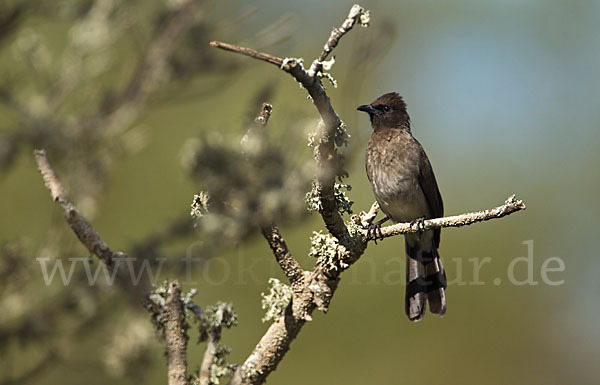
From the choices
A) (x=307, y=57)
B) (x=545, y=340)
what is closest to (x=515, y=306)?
(x=545, y=340)

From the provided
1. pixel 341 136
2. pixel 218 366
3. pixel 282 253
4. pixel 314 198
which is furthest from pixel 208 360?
pixel 341 136

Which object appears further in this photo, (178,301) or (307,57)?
(307,57)

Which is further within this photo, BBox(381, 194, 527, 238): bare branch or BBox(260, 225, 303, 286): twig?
BBox(260, 225, 303, 286): twig

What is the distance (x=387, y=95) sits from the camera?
4.93 m

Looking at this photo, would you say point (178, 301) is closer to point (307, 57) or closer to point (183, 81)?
point (183, 81)

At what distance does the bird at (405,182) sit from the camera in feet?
15.4

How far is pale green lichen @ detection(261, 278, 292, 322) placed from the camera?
243 cm

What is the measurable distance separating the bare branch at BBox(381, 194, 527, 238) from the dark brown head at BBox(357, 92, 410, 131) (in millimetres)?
2362

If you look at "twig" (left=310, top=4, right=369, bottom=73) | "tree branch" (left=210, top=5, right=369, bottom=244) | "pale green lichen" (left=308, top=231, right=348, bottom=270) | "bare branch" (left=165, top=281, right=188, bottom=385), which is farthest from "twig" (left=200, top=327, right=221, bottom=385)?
"twig" (left=310, top=4, right=369, bottom=73)

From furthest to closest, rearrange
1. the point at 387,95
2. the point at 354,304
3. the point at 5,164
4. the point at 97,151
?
1. the point at 354,304
2. the point at 387,95
3. the point at 97,151
4. the point at 5,164

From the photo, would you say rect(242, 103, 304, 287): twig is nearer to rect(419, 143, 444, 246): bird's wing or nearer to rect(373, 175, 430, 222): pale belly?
rect(373, 175, 430, 222): pale belly

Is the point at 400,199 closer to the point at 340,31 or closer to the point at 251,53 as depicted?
the point at 340,31

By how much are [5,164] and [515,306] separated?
437cm

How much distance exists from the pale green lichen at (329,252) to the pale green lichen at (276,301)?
0.16 meters
